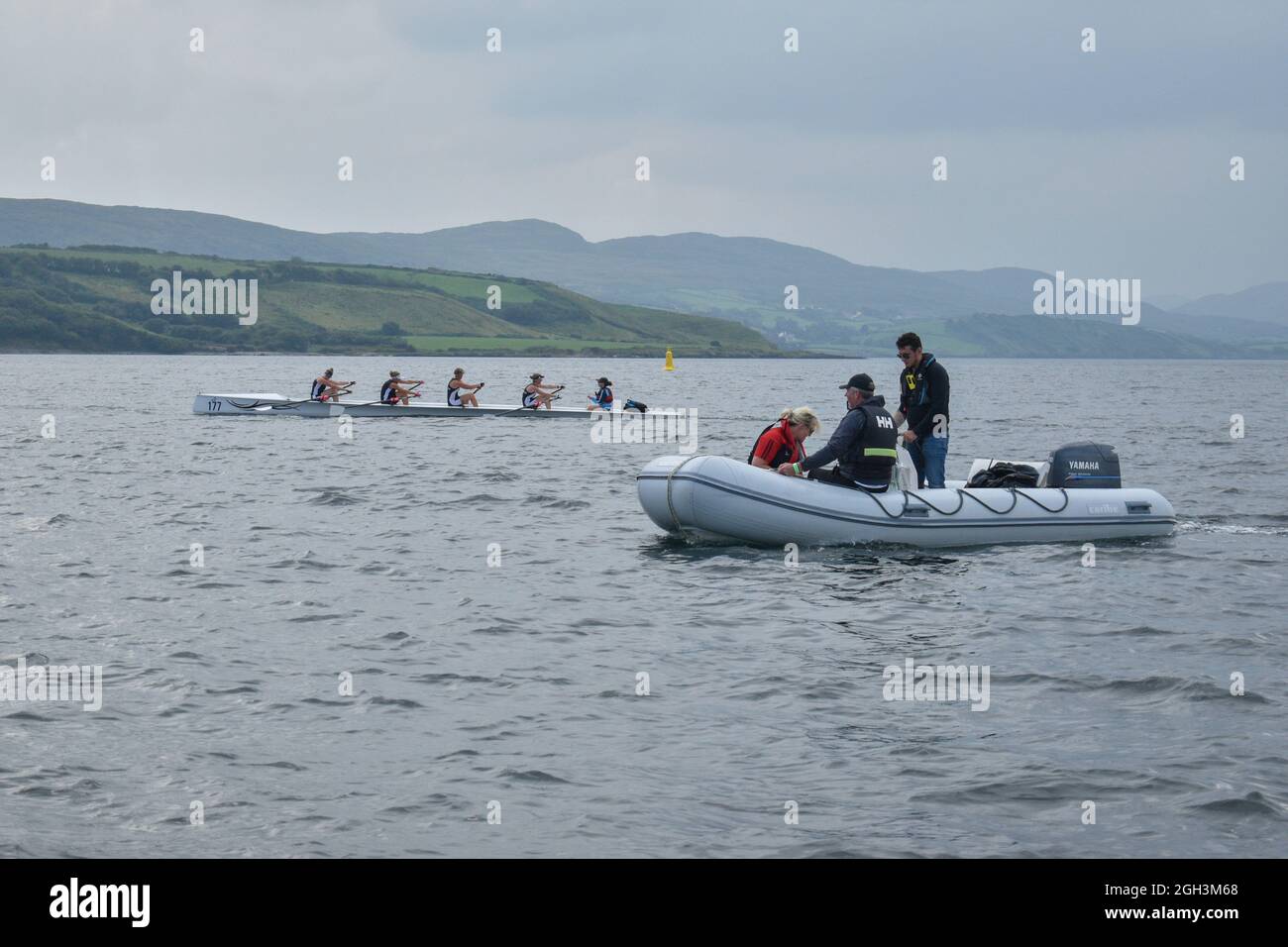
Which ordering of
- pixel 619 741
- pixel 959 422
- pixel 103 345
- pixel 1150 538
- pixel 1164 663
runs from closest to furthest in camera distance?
pixel 619 741
pixel 1164 663
pixel 1150 538
pixel 959 422
pixel 103 345

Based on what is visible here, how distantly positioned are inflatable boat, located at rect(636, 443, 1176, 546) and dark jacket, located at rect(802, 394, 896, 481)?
0.86 feet

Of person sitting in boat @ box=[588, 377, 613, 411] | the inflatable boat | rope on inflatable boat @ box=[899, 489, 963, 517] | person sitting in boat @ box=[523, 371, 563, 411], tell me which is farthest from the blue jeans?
person sitting in boat @ box=[523, 371, 563, 411]

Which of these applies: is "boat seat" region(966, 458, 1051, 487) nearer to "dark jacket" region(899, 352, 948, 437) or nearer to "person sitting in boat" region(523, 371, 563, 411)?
"dark jacket" region(899, 352, 948, 437)

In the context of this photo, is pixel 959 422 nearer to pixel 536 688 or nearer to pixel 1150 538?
pixel 1150 538

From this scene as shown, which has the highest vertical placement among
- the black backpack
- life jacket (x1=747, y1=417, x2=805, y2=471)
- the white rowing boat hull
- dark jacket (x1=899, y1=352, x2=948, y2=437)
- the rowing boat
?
the rowing boat

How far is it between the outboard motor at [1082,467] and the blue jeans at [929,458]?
1.64 meters

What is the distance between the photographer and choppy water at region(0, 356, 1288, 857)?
7980mm

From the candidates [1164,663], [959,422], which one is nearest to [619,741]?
[1164,663]

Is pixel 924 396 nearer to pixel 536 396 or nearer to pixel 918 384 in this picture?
pixel 918 384

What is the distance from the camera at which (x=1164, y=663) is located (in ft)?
39.2

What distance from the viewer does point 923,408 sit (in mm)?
18000

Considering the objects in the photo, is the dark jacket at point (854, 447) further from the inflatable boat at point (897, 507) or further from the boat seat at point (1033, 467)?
the boat seat at point (1033, 467)

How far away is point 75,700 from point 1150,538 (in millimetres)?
14666
